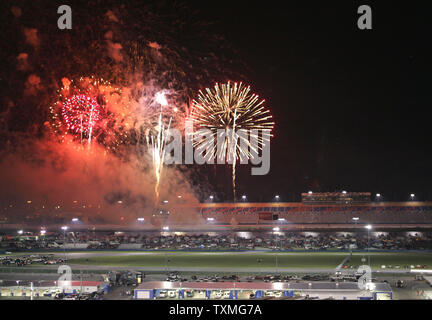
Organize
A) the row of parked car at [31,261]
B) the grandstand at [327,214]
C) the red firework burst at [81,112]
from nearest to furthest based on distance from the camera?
the red firework burst at [81,112]
the row of parked car at [31,261]
the grandstand at [327,214]

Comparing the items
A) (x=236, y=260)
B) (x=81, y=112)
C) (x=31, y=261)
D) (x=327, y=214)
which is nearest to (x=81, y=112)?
(x=81, y=112)

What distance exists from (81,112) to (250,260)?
1163 cm

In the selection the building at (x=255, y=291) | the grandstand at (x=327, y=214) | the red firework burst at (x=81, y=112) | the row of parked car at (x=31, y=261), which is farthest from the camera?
the grandstand at (x=327, y=214)

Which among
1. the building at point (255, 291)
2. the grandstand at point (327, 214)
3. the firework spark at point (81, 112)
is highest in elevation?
the firework spark at point (81, 112)

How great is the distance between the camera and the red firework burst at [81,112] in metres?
20.7

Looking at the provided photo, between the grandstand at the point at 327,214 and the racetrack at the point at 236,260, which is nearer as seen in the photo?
the racetrack at the point at 236,260

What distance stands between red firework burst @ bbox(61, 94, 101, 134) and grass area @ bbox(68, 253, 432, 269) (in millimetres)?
7334

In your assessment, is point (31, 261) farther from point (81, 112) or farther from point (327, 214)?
point (327, 214)

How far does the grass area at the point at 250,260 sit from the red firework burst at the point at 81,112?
24.1 feet

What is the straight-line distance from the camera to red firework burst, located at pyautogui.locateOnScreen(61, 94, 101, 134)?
20.7 m

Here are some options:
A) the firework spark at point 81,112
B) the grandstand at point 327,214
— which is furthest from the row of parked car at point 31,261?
the grandstand at point 327,214

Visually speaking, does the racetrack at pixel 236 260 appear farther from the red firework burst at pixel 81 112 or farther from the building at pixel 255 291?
the red firework burst at pixel 81 112
